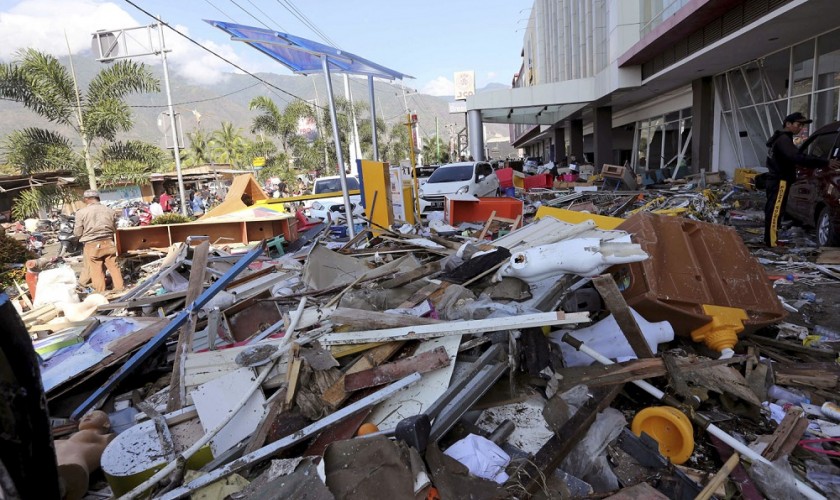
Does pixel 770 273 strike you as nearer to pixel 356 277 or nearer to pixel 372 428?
pixel 356 277

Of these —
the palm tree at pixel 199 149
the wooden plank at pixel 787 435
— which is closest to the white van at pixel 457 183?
the wooden plank at pixel 787 435

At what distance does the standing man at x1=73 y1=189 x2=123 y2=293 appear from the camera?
863 centimetres

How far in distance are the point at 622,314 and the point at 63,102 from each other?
730 inches

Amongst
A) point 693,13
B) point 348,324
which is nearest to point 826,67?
point 693,13

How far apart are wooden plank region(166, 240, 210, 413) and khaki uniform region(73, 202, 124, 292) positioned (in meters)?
4.23

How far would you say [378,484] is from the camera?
2.25m

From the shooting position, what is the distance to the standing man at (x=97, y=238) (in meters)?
8.63

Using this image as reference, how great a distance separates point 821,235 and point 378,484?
8.13m

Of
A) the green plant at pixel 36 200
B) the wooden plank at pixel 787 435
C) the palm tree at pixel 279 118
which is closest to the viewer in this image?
the wooden plank at pixel 787 435

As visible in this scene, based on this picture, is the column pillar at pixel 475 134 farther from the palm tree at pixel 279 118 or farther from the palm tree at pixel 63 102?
the palm tree at pixel 63 102

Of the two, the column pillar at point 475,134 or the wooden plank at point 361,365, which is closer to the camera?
the wooden plank at point 361,365

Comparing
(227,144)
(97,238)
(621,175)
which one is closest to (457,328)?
(97,238)

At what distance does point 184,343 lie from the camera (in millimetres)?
4137

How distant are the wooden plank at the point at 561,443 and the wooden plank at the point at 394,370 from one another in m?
0.81
